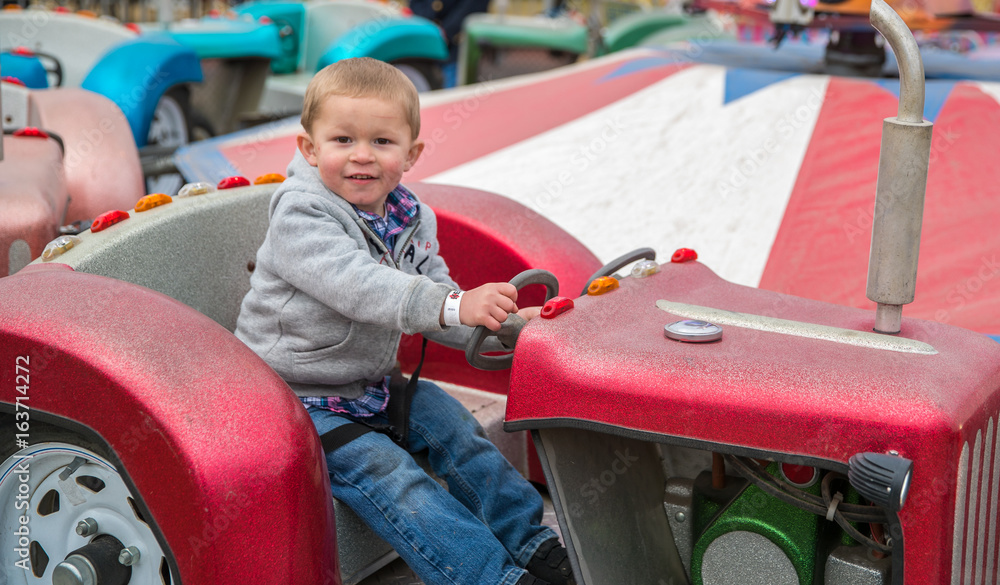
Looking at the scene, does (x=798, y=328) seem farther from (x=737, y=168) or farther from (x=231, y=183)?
(x=737, y=168)

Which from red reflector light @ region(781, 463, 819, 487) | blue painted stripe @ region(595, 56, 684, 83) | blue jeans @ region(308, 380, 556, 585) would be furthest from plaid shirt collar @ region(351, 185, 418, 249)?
blue painted stripe @ region(595, 56, 684, 83)

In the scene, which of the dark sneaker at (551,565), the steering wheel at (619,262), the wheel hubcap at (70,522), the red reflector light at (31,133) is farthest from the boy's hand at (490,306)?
the red reflector light at (31,133)

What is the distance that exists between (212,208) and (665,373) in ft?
2.71

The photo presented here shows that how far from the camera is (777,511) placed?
1.07 metres

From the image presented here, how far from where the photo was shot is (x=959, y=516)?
958mm

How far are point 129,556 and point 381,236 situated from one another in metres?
0.52

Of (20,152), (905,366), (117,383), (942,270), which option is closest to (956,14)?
(942,270)

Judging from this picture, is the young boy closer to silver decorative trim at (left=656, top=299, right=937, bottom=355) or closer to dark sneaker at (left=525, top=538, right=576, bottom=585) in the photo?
dark sneaker at (left=525, top=538, right=576, bottom=585)

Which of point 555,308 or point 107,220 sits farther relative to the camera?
point 107,220

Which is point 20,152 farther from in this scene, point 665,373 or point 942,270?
point 942,270

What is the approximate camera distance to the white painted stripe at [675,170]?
2662 millimetres

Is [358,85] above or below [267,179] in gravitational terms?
above

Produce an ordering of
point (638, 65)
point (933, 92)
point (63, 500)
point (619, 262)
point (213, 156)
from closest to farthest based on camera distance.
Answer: point (63, 500) < point (619, 262) < point (933, 92) < point (213, 156) < point (638, 65)

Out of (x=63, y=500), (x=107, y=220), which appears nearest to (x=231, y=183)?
(x=107, y=220)
